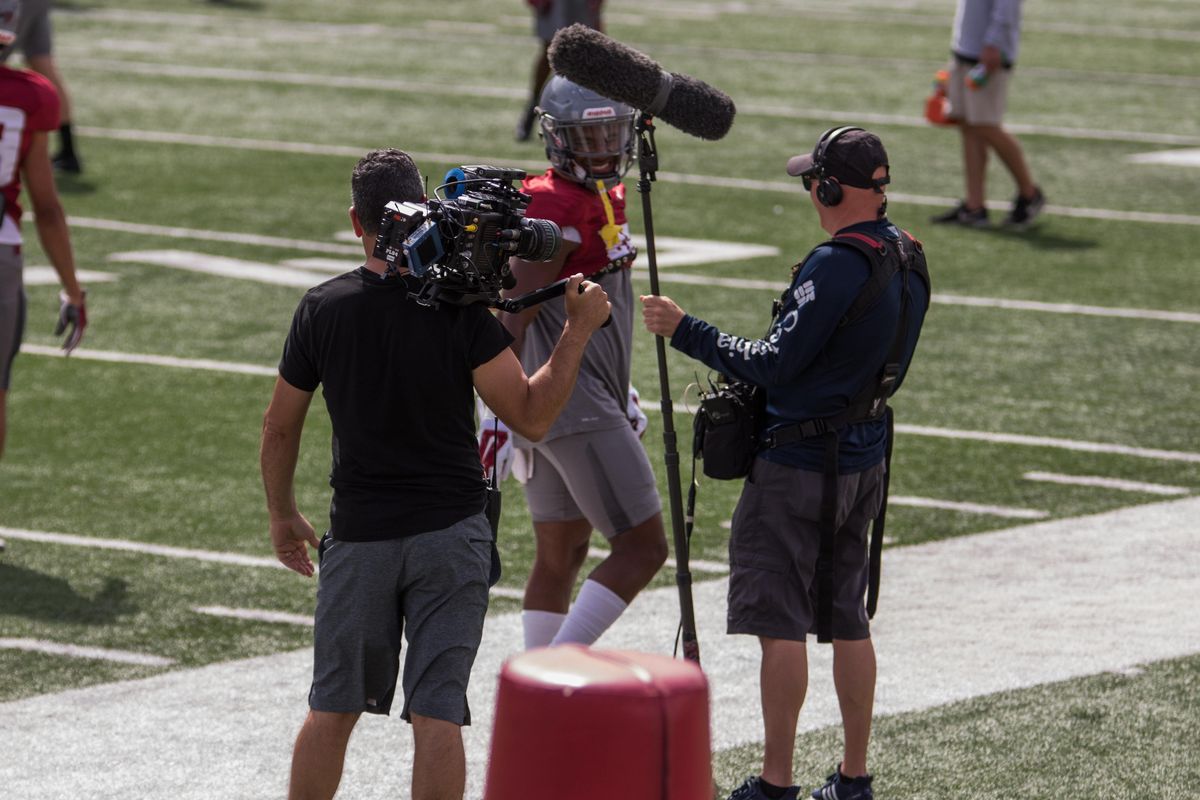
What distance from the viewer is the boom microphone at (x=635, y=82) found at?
18.8 ft

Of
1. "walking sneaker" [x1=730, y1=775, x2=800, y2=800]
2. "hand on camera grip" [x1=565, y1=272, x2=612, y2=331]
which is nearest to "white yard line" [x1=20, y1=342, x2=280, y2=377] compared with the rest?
"walking sneaker" [x1=730, y1=775, x2=800, y2=800]

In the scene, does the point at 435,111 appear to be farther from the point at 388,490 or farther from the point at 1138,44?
the point at 388,490

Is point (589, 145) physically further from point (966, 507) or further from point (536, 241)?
point (966, 507)

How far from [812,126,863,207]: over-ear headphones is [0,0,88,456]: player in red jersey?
11.7 feet

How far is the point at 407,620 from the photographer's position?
510cm

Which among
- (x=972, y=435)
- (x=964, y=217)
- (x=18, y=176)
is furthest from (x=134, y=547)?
(x=964, y=217)

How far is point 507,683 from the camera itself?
3.54m

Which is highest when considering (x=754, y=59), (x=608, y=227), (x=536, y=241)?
(x=536, y=241)

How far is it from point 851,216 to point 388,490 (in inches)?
61.0

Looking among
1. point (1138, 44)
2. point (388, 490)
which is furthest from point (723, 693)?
point (1138, 44)

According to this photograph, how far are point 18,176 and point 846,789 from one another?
14.0ft

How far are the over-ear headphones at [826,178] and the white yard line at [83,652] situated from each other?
2807 mm

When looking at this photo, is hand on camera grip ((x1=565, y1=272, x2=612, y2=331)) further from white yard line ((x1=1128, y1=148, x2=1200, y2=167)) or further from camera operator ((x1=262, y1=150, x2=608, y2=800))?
white yard line ((x1=1128, y1=148, x2=1200, y2=167))

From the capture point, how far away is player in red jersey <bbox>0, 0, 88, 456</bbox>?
8.19 metres
